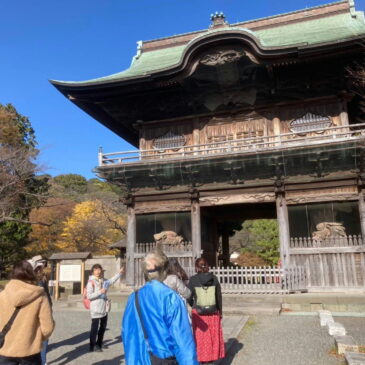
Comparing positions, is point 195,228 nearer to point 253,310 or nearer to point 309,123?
point 253,310

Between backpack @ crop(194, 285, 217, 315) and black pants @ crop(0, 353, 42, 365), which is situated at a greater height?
backpack @ crop(194, 285, 217, 315)

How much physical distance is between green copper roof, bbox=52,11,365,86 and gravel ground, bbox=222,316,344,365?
Answer: 28.3 feet

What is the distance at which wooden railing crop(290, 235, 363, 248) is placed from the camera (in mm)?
11148

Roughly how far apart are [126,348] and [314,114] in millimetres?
12216

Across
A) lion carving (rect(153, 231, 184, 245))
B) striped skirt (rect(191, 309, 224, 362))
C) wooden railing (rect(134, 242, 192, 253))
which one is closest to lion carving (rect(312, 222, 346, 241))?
wooden railing (rect(134, 242, 192, 253))

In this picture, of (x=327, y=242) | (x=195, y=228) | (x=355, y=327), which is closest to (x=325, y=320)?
(x=355, y=327)

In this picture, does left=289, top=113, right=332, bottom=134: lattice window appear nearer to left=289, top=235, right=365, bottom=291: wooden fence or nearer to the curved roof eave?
the curved roof eave

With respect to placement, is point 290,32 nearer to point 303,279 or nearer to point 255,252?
point 303,279

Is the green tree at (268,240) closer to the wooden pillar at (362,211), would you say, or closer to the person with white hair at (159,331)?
the wooden pillar at (362,211)

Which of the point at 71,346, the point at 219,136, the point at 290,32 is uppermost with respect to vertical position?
the point at 290,32

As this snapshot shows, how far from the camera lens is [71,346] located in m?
6.83

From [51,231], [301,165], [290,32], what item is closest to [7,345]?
[301,165]

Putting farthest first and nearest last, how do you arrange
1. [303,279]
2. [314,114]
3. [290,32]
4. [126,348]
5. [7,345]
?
[290,32]
[314,114]
[303,279]
[7,345]
[126,348]

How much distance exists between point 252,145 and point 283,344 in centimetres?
716
